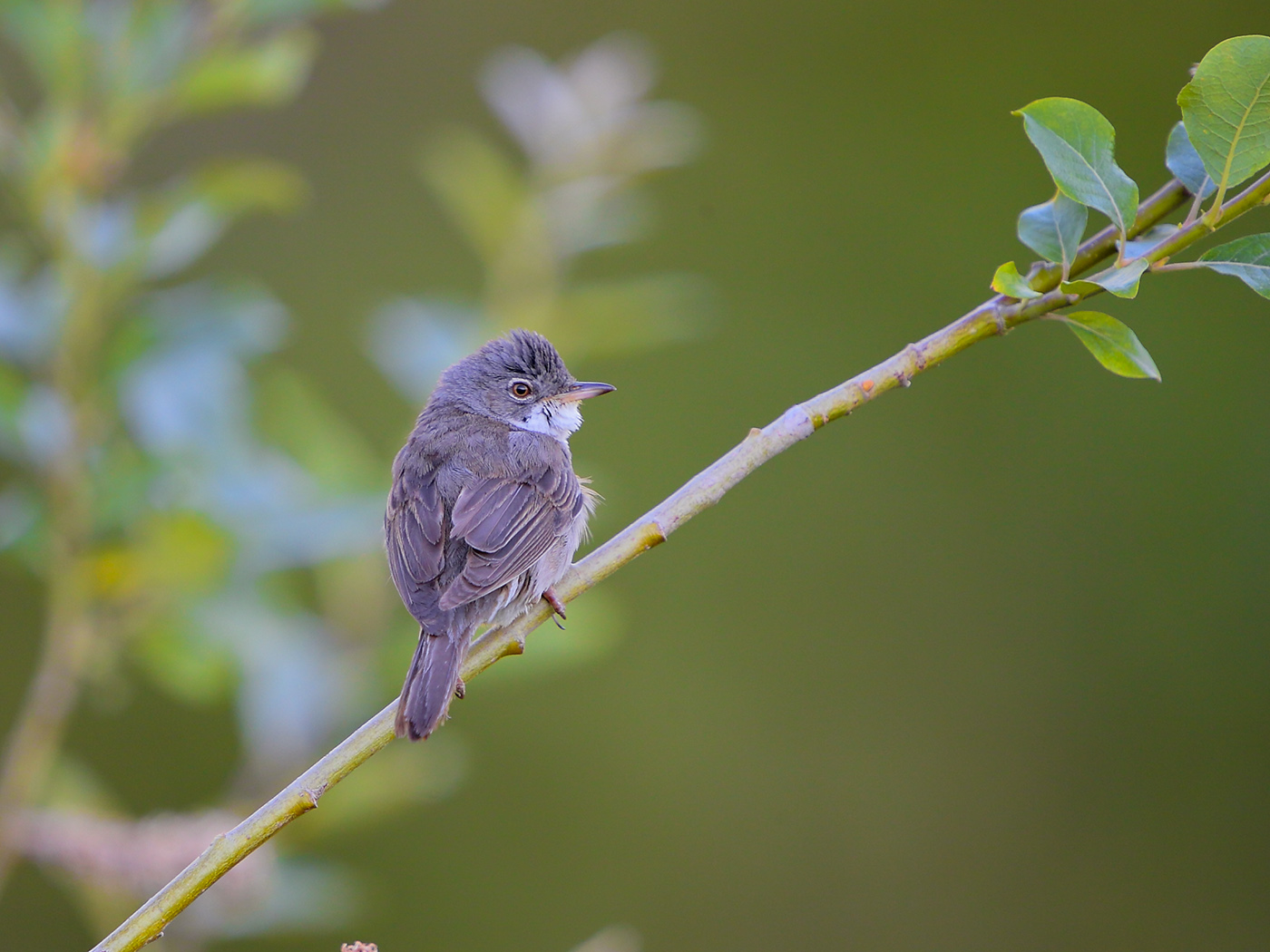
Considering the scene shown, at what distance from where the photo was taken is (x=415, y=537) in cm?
242

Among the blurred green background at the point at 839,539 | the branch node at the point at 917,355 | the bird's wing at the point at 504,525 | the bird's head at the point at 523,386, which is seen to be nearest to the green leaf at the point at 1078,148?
the branch node at the point at 917,355

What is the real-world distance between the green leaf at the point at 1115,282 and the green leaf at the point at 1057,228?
0.07m

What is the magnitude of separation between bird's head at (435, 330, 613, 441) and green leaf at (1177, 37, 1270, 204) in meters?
1.84

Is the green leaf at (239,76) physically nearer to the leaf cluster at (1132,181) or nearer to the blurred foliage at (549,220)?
the blurred foliage at (549,220)

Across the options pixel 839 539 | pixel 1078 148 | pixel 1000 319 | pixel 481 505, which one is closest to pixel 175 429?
pixel 481 505

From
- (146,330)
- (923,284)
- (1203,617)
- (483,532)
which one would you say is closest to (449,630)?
(483,532)

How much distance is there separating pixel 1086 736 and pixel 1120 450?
4.54ft

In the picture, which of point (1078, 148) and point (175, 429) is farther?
point (175, 429)

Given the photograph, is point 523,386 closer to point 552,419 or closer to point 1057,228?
point 552,419

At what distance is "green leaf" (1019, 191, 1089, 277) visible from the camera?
4.48 feet

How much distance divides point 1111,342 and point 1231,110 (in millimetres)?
266

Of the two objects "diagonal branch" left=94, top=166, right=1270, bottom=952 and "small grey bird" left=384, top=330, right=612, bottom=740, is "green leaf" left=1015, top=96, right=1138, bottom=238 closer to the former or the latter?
"diagonal branch" left=94, top=166, right=1270, bottom=952

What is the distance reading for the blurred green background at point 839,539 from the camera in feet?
17.9

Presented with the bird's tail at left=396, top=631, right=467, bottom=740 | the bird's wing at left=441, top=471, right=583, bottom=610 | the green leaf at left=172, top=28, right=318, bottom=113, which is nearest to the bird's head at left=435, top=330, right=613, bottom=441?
the bird's wing at left=441, top=471, right=583, bottom=610
